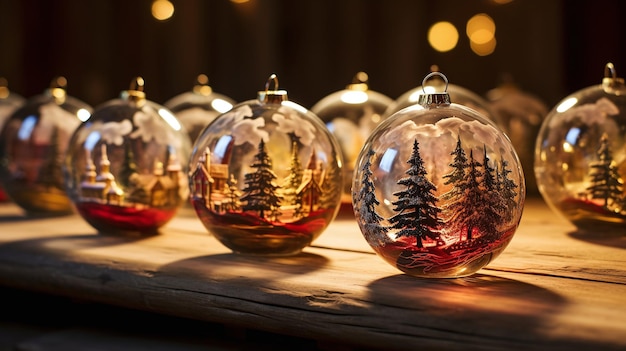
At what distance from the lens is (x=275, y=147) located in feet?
3.76

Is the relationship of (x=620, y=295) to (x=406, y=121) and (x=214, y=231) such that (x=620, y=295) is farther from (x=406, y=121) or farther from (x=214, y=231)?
(x=214, y=231)

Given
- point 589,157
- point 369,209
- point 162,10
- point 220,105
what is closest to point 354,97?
point 220,105

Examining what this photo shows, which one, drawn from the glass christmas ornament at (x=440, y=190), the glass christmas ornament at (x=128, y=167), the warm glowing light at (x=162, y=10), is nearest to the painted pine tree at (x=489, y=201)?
the glass christmas ornament at (x=440, y=190)

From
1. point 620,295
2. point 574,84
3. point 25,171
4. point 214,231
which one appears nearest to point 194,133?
point 25,171

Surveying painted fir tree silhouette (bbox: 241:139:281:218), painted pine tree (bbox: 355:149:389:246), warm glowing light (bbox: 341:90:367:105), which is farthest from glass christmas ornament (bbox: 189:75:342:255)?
warm glowing light (bbox: 341:90:367:105)

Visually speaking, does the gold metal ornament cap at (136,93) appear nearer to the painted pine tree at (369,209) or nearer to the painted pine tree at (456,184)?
the painted pine tree at (369,209)

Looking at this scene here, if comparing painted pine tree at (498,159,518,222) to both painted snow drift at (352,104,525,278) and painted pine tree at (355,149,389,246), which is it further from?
painted pine tree at (355,149,389,246)

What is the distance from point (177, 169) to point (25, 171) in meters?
0.46

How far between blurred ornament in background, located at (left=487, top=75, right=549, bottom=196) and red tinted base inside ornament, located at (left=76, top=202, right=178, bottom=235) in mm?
855

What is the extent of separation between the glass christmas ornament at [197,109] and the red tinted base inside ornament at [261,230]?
61 centimetres

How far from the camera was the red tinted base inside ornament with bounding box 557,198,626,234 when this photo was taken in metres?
1.33

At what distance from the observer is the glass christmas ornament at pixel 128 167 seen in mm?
1361

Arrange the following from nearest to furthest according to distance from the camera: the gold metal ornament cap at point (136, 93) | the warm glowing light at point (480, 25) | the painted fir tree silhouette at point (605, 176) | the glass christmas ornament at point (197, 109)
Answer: the painted fir tree silhouette at point (605, 176), the gold metal ornament cap at point (136, 93), the glass christmas ornament at point (197, 109), the warm glowing light at point (480, 25)

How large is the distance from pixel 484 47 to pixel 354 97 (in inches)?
39.3
